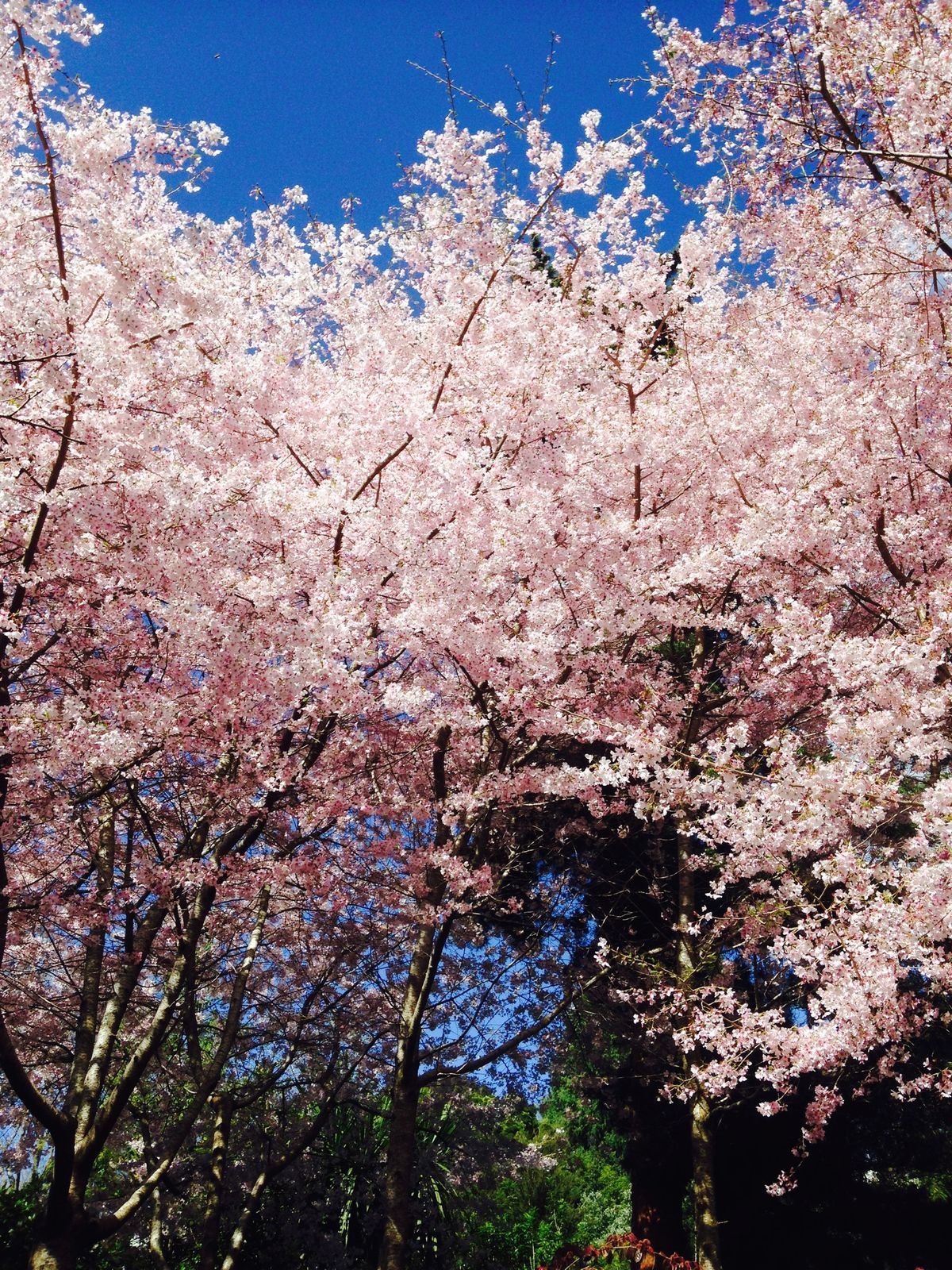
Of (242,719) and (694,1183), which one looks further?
(694,1183)

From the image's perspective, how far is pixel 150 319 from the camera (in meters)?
5.36

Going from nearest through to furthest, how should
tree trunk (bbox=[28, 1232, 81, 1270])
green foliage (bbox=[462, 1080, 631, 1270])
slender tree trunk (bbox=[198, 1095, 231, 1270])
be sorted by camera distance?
tree trunk (bbox=[28, 1232, 81, 1270]), slender tree trunk (bbox=[198, 1095, 231, 1270]), green foliage (bbox=[462, 1080, 631, 1270])

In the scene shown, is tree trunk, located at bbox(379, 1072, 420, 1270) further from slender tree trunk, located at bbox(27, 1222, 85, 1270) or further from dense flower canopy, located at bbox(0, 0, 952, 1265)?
slender tree trunk, located at bbox(27, 1222, 85, 1270)

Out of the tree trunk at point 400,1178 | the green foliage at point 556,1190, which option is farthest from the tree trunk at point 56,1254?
the green foliage at point 556,1190

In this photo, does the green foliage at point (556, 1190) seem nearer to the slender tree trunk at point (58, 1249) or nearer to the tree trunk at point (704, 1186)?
the tree trunk at point (704, 1186)

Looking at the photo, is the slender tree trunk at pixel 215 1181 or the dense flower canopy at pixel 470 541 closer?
the dense flower canopy at pixel 470 541

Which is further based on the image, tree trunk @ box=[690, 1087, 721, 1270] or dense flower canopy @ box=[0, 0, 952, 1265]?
tree trunk @ box=[690, 1087, 721, 1270]

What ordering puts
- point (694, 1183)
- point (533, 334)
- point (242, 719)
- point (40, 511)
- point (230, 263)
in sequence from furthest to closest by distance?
point (694, 1183)
point (230, 263)
point (533, 334)
point (242, 719)
point (40, 511)

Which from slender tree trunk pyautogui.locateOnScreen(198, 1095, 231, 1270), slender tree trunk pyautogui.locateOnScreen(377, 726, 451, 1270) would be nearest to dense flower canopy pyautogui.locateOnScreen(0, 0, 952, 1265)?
slender tree trunk pyautogui.locateOnScreen(377, 726, 451, 1270)

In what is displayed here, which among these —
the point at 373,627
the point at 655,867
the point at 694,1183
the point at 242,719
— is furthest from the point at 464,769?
the point at 694,1183

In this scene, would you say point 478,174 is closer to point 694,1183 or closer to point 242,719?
point 242,719

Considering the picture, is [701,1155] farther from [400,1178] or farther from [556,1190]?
[556,1190]

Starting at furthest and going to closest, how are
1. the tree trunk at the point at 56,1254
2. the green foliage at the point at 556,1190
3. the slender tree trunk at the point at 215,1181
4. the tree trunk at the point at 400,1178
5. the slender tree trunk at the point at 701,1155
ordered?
the green foliage at the point at 556,1190 → the slender tree trunk at the point at 215,1181 → the slender tree trunk at the point at 701,1155 → the tree trunk at the point at 400,1178 → the tree trunk at the point at 56,1254

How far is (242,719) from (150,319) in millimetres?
2873
